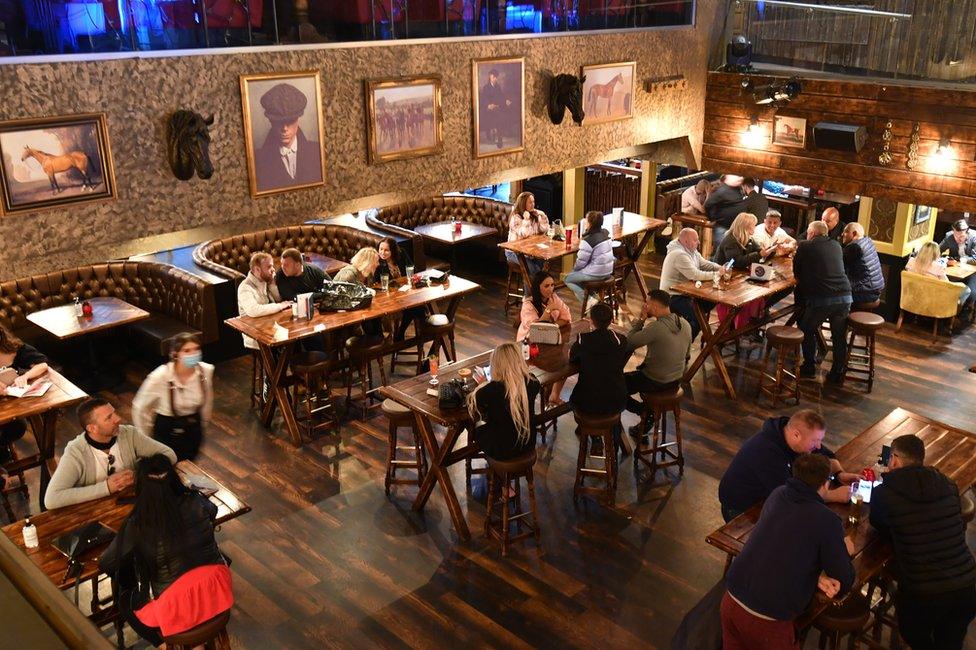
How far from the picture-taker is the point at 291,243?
36.8 ft

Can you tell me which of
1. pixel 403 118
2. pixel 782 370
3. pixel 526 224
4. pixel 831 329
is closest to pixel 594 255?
pixel 526 224

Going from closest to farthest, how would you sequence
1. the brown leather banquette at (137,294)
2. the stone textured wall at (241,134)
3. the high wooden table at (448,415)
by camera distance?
the stone textured wall at (241,134) < the high wooden table at (448,415) < the brown leather banquette at (137,294)

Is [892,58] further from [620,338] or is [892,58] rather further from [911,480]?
[911,480]

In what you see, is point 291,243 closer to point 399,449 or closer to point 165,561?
point 399,449

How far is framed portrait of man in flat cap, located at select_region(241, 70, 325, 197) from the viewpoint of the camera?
6.58 metres

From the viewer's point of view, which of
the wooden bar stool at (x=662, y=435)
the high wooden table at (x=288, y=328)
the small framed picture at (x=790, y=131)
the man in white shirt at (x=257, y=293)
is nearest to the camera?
the wooden bar stool at (x=662, y=435)

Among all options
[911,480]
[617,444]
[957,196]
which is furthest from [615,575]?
[957,196]

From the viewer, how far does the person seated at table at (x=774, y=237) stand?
30.2 feet

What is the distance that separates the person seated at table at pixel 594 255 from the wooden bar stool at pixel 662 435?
9.07 feet

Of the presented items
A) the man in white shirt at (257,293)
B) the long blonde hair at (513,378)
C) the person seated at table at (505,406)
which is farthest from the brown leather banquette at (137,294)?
the long blonde hair at (513,378)

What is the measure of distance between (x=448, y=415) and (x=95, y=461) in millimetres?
2213

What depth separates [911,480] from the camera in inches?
168

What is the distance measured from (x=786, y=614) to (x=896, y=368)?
5719 mm

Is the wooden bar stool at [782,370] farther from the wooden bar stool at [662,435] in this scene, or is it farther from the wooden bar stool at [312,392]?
the wooden bar stool at [312,392]
